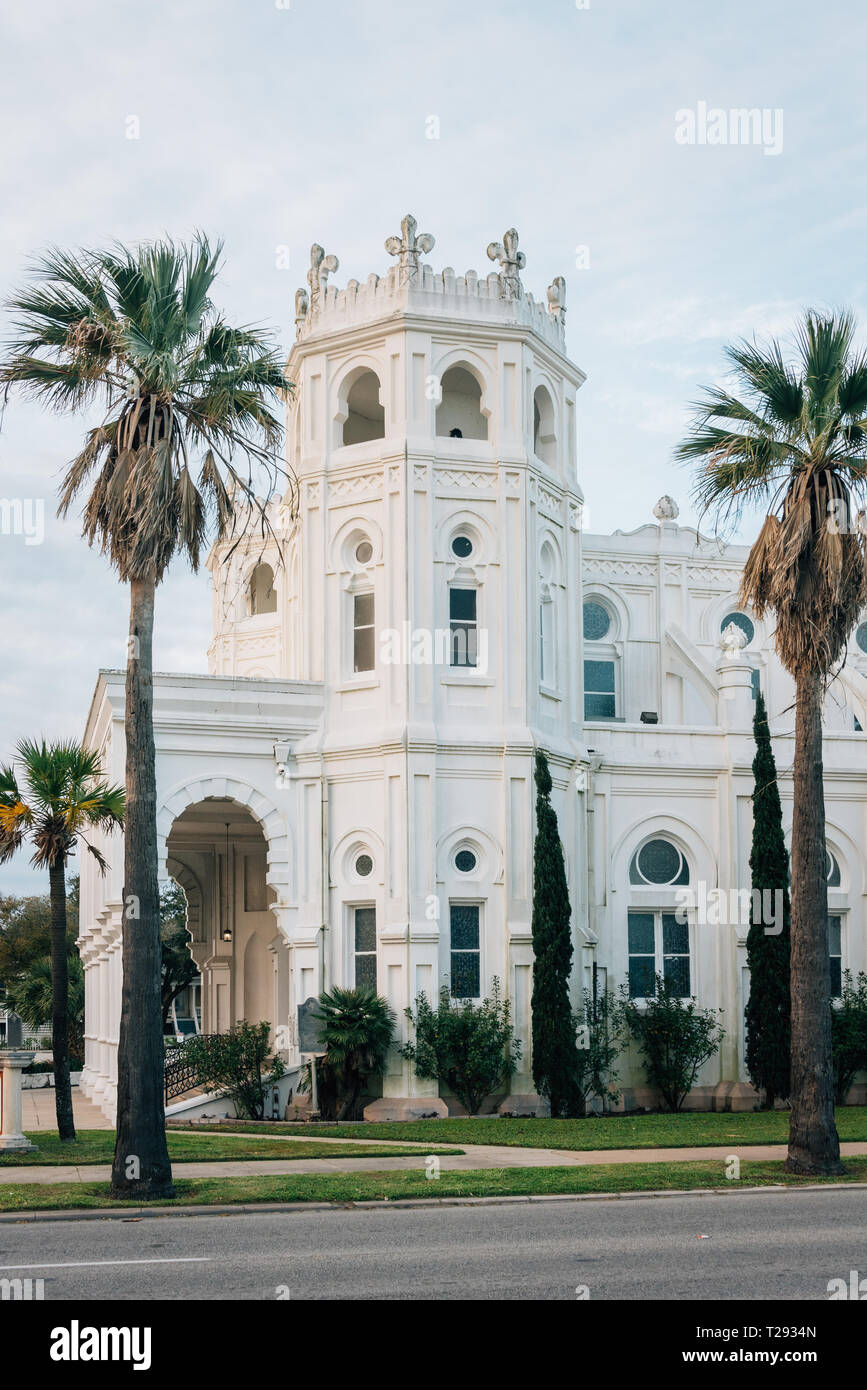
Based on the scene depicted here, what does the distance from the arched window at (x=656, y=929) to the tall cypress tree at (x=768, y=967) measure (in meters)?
1.62

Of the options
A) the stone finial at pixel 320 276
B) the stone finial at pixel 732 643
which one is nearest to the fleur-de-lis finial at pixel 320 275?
the stone finial at pixel 320 276

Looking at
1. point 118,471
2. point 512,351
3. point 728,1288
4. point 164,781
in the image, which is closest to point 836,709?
point 512,351

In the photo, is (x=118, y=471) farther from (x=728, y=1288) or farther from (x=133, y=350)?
(x=728, y=1288)

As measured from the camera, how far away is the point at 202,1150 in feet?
70.5

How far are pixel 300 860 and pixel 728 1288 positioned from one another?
65.8 ft

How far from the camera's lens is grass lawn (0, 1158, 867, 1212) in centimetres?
1673

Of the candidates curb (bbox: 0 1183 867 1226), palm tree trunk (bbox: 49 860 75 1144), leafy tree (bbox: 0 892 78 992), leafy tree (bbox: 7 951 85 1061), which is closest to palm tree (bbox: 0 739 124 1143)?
palm tree trunk (bbox: 49 860 75 1144)

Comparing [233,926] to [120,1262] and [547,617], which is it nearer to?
[547,617]

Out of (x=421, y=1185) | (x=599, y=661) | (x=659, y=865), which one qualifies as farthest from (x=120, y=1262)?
(x=599, y=661)

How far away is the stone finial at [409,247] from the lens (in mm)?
31547

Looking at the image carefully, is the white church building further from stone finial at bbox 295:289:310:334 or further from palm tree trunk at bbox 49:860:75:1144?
palm tree trunk at bbox 49:860:75:1144

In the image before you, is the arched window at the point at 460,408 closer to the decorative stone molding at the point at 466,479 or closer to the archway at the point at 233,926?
the decorative stone molding at the point at 466,479

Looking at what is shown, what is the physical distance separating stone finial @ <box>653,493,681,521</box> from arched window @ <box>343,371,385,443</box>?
8079mm
